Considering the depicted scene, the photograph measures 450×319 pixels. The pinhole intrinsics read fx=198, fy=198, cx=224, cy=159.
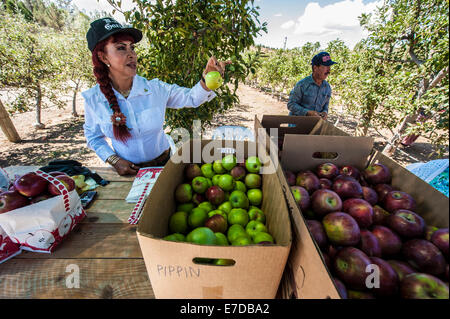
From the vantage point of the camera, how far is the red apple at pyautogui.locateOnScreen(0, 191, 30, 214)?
102 cm

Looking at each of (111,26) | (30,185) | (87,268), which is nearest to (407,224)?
(87,268)

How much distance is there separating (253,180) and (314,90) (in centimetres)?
281

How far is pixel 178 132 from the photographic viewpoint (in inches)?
134

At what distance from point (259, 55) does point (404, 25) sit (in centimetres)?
296

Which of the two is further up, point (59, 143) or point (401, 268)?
point (401, 268)

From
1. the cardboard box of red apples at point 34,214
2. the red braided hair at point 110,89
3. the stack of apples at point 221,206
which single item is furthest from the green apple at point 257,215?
the red braided hair at point 110,89

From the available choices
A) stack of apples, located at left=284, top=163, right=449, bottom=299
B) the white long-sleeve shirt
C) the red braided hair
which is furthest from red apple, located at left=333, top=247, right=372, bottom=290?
the red braided hair

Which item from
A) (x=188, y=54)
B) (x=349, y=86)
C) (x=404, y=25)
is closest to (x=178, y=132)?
(x=188, y=54)

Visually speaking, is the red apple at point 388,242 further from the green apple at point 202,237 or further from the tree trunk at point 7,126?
the tree trunk at point 7,126

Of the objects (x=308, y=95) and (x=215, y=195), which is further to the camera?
(x=308, y=95)

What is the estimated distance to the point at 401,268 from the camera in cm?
80

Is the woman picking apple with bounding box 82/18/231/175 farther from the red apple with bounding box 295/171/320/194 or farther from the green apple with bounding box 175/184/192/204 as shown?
the red apple with bounding box 295/171/320/194

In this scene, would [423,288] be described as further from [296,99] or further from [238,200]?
[296,99]

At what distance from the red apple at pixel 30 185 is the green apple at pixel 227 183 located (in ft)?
3.71
